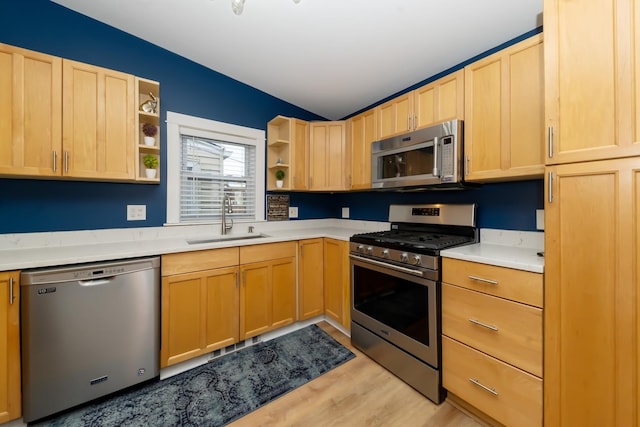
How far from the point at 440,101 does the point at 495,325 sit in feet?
5.20

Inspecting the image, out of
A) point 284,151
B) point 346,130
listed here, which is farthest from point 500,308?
point 284,151

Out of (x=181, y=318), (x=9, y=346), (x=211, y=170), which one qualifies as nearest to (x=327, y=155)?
(x=211, y=170)

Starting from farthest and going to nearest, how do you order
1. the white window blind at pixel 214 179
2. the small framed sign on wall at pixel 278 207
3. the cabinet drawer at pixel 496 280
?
the small framed sign on wall at pixel 278 207 < the white window blind at pixel 214 179 < the cabinet drawer at pixel 496 280

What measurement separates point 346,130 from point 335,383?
7.92ft

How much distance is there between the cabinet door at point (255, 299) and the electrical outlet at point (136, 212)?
959 mm

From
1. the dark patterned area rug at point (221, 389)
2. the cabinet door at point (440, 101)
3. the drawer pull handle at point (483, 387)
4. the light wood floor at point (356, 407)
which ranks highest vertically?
the cabinet door at point (440, 101)

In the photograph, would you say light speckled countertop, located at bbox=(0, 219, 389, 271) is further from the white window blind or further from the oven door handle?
the oven door handle

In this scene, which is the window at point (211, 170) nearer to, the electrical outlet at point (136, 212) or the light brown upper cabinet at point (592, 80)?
the electrical outlet at point (136, 212)

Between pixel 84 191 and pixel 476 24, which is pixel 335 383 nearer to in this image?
pixel 84 191

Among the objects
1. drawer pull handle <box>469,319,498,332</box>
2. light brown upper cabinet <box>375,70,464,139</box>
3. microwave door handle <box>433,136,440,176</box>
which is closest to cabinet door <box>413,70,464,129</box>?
light brown upper cabinet <box>375,70,464,139</box>

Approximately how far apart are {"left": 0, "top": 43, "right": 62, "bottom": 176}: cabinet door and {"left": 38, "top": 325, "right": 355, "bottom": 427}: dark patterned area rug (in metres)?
1.54

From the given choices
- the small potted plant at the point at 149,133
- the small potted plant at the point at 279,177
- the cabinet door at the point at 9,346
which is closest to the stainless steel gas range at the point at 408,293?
the small potted plant at the point at 279,177

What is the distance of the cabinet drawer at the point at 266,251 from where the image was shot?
2.16m

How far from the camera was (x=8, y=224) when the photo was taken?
1.69 meters
